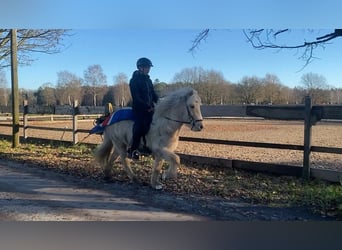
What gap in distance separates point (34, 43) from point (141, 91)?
1143 mm

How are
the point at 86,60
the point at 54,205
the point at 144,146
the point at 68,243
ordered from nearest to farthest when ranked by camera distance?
the point at 68,243 < the point at 86,60 < the point at 54,205 < the point at 144,146

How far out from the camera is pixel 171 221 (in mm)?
3082

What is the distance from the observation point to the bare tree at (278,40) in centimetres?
304

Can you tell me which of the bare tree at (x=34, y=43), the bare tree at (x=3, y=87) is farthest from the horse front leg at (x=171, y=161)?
the bare tree at (x=3, y=87)

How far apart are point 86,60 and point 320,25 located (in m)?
1.90

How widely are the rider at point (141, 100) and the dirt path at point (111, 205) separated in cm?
53

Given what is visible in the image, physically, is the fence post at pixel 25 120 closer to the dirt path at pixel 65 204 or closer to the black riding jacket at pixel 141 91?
the dirt path at pixel 65 204

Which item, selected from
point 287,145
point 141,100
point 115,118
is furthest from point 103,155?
point 287,145

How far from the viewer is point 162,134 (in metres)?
3.84

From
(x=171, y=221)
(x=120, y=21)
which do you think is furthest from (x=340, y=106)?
(x=120, y=21)

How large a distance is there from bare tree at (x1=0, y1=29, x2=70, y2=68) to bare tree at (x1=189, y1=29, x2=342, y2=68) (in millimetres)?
1122

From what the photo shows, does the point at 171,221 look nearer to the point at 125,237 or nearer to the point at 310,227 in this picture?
the point at 125,237

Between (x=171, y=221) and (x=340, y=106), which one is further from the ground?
(x=340, y=106)

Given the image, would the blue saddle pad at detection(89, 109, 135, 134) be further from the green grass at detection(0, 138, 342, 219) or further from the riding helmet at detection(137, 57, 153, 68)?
the riding helmet at detection(137, 57, 153, 68)
